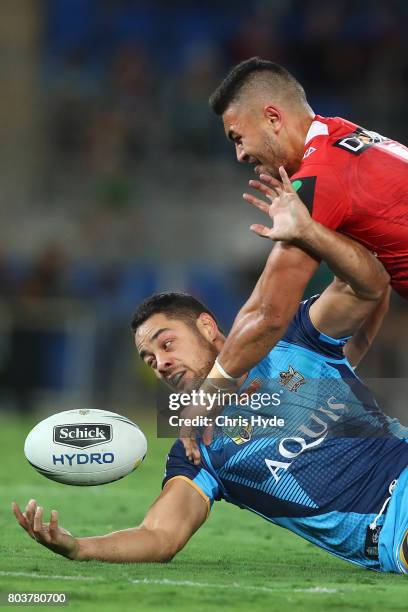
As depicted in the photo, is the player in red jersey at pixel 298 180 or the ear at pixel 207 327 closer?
the player in red jersey at pixel 298 180

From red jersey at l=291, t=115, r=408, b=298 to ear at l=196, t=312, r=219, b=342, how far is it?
77 cm

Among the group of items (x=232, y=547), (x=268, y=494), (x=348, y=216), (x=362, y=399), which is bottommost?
(x=232, y=547)

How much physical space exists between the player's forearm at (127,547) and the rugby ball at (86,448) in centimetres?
34

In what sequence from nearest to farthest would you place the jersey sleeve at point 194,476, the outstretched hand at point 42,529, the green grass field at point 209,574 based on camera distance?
1. the green grass field at point 209,574
2. the outstretched hand at point 42,529
3. the jersey sleeve at point 194,476

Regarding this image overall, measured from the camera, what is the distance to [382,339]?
46.1ft

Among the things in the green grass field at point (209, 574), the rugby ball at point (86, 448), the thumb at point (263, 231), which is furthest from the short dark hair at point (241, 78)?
the green grass field at point (209, 574)

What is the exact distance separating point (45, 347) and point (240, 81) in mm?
9426

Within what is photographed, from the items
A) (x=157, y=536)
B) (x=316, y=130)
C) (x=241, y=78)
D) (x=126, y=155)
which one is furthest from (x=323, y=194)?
(x=126, y=155)

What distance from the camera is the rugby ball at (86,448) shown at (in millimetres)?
5500

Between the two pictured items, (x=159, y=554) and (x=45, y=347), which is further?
(x=45, y=347)

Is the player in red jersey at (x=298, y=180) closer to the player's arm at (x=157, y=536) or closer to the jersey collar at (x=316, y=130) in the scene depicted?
the jersey collar at (x=316, y=130)

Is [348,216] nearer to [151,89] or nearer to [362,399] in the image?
[362,399]

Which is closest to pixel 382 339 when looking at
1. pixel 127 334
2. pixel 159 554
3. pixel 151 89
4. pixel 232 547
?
pixel 127 334

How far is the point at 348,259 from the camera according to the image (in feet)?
17.5
